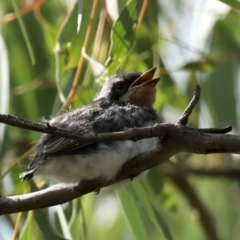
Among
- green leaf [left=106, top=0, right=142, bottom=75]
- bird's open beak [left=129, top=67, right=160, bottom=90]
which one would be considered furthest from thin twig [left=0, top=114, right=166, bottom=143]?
bird's open beak [left=129, top=67, right=160, bottom=90]

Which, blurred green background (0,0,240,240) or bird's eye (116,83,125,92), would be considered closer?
blurred green background (0,0,240,240)

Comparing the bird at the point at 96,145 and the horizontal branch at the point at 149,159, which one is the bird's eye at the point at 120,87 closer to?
the bird at the point at 96,145

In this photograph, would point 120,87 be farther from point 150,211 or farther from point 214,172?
point 214,172

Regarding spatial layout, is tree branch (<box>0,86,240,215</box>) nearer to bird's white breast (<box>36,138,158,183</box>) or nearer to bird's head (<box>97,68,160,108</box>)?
bird's white breast (<box>36,138,158,183</box>)

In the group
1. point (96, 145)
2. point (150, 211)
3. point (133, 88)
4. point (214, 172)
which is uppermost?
point (133, 88)

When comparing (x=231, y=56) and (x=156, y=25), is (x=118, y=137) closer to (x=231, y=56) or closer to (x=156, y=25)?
(x=156, y=25)

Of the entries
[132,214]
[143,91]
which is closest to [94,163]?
[132,214]
